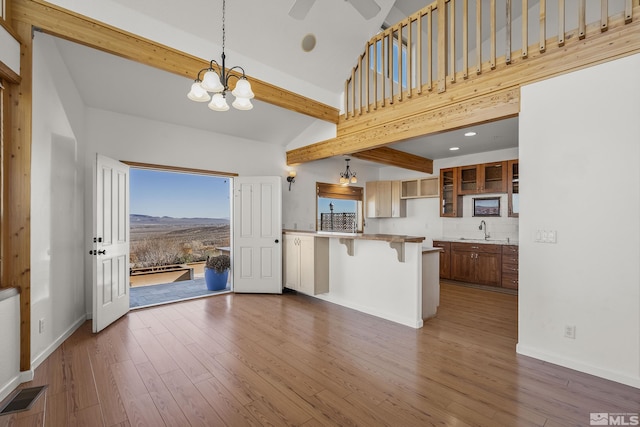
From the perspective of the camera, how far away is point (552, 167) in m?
2.67

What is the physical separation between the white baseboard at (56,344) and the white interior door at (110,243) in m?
0.26

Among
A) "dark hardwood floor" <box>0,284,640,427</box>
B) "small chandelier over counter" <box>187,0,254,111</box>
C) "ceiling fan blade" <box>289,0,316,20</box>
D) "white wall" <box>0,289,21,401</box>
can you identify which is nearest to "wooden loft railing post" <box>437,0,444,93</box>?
"ceiling fan blade" <box>289,0,316,20</box>

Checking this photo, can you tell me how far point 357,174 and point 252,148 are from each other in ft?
9.71

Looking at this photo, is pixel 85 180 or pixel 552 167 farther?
pixel 85 180

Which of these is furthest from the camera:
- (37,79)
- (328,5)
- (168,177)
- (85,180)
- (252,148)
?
(168,177)

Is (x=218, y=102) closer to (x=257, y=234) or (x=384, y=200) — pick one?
(x=257, y=234)

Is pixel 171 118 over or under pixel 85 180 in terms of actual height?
over

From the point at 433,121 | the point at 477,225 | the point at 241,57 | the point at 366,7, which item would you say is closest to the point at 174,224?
the point at 241,57

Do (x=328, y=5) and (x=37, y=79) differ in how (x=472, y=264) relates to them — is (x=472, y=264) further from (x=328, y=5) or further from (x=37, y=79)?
(x=37, y=79)

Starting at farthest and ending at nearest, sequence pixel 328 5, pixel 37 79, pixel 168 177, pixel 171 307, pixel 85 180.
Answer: pixel 168 177, pixel 171 307, pixel 85 180, pixel 328 5, pixel 37 79

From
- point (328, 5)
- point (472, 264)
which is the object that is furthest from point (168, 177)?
point (472, 264)

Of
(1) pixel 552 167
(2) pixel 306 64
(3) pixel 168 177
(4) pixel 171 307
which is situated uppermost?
(2) pixel 306 64

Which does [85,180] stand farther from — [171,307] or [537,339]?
[537,339]

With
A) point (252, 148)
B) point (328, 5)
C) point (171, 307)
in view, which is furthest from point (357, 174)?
point (171, 307)
